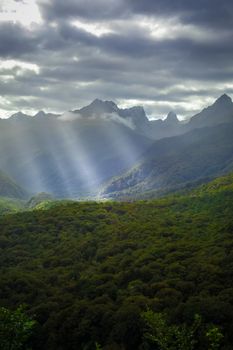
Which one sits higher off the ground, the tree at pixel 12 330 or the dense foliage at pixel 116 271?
the tree at pixel 12 330

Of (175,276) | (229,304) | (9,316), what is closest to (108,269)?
(175,276)

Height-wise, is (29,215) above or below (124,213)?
above

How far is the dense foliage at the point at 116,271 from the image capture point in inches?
2724

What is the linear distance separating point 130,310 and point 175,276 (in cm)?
2027

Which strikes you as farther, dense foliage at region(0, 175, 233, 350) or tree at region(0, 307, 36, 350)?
dense foliage at region(0, 175, 233, 350)

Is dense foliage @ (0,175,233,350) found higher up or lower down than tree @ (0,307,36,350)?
lower down

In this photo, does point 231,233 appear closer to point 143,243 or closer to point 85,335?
point 143,243

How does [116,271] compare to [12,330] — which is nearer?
[12,330]

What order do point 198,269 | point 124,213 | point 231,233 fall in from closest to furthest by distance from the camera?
point 198,269, point 231,233, point 124,213

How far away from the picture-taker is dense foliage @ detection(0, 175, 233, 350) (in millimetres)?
69188

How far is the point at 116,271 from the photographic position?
10162 centimetres

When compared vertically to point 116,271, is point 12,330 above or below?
above

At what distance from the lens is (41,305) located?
268 ft

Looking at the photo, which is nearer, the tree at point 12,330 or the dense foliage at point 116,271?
the tree at point 12,330
